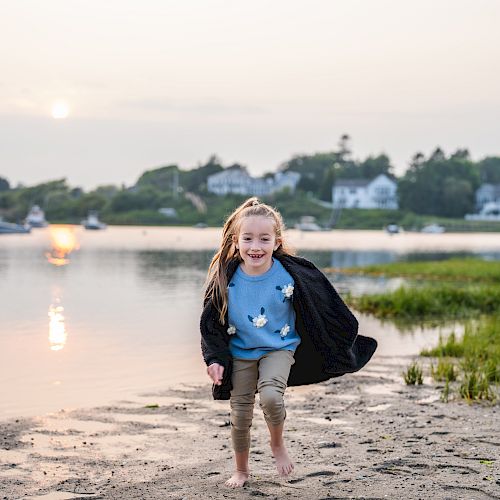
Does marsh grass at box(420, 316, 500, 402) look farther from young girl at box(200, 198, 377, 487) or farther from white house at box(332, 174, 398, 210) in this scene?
white house at box(332, 174, 398, 210)

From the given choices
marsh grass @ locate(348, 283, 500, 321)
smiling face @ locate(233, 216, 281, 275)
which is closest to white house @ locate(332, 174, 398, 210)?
marsh grass @ locate(348, 283, 500, 321)

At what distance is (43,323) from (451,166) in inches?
5945

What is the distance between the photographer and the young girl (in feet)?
17.9

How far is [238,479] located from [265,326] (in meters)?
1.02

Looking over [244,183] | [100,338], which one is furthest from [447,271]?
[244,183]

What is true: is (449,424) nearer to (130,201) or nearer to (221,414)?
(221,414)

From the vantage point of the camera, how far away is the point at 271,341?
5.46 m

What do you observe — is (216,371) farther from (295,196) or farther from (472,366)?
(295,196)

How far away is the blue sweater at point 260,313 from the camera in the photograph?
5.45 meters

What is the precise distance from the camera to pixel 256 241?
5434 millimetres

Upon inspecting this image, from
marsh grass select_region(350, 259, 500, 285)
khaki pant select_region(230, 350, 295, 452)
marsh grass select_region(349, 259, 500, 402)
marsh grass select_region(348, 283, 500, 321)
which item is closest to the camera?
khaki pant select_region(230, 350, 295, 452)

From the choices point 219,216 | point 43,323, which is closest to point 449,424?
point 43,323

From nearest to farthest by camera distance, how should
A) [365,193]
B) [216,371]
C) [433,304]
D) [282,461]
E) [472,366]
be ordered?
[216,371] → [282,461] → [472,366] → [433,304] → [365,193]


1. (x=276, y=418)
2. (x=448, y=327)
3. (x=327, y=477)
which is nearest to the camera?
(x=276, y=418)
